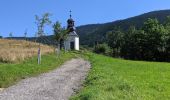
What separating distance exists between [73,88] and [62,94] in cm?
251

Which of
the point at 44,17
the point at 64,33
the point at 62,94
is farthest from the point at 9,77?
the point at 64,33

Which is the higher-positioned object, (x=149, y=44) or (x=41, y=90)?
(x=41, y=90)

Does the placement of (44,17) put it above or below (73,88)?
above

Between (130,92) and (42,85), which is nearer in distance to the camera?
(130,92)

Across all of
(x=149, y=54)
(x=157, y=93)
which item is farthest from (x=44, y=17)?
(x=149, y=54)

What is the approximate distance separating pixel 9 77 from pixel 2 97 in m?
7.05

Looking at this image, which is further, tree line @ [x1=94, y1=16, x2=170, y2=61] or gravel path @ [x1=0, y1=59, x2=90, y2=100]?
tree line @ [x1=94, y1=16, x2=170, y2=61]

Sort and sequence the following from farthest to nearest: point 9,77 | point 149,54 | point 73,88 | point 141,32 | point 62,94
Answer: point 141,32, point 149,54, point 9,77, point 73,88, point 62,94

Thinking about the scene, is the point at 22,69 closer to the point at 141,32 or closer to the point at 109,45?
the point at 141,32

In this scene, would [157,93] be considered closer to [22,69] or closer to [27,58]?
[22,69]

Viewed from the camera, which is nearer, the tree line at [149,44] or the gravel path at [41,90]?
the gravel path at [41,90]

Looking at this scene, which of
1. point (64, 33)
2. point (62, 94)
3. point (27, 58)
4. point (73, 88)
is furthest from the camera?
point (64, 33)

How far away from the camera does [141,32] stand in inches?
4259

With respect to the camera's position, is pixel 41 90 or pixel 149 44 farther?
pixel 149 44
